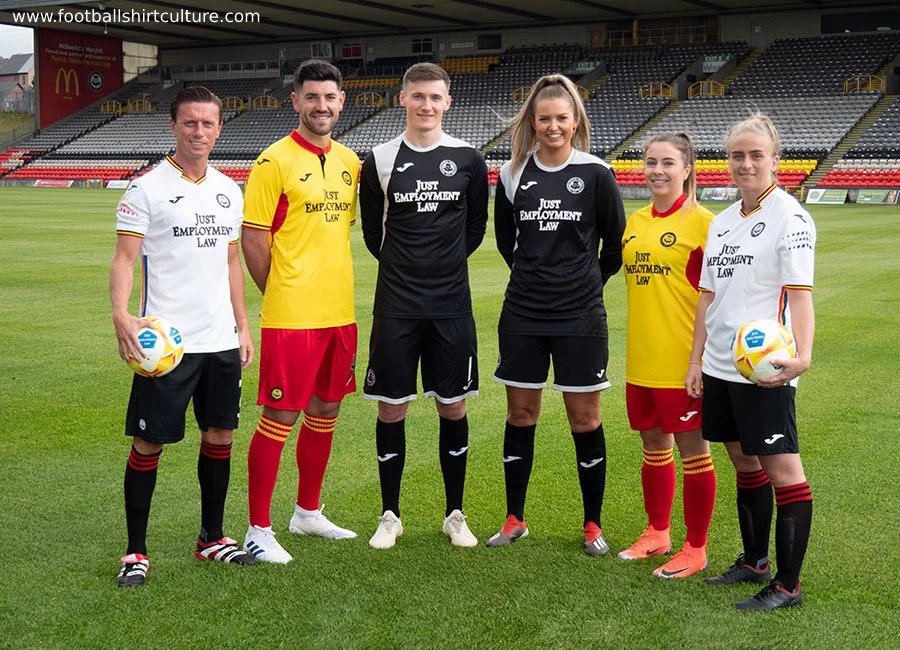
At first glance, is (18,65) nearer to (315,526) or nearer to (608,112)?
(608,112)

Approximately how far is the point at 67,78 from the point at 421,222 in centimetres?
5617

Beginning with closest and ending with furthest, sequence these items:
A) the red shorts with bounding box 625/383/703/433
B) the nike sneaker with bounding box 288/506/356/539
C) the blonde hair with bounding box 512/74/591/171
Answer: the red shorts with bounding box 625/383/703/433
the blonde hair with bounding box 512/74/591/171
the nike sneaker with bounding box 288/506/356/539

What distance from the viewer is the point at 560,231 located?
449cm

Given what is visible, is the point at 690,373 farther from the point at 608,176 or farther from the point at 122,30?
the point at 122,30

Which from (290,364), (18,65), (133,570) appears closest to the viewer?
(133,570)

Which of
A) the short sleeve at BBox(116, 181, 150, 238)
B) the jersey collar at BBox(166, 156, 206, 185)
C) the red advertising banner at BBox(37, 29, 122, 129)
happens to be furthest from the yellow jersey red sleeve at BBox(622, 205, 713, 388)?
the red advertising banner at BBox(37, 29, 122, 129)

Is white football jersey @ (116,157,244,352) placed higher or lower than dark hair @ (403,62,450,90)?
lower

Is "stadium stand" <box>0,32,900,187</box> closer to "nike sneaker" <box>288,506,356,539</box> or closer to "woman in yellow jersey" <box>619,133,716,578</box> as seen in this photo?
"woman in yellow jersey" <box>619,133,716,578</box>

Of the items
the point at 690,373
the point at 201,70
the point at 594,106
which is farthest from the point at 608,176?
the point at 201,70

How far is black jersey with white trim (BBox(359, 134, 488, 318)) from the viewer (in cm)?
457

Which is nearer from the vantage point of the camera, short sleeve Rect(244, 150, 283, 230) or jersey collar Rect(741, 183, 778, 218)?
jersey collar Rect(741, 183, 778, 218)

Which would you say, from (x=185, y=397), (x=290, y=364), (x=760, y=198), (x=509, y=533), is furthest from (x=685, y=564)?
(x=185, y=397)

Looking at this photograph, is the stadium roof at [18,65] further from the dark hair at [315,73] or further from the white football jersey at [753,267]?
the white football jersey at [753,267]

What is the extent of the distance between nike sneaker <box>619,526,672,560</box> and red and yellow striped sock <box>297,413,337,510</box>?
4.90 ft
